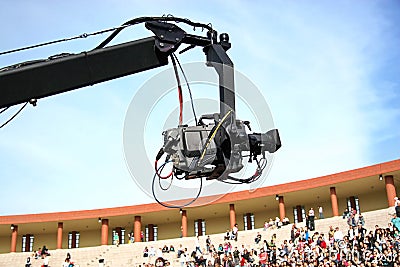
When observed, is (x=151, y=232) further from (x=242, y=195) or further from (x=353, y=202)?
(x=353, y=202)

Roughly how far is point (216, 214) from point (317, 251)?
19473mm

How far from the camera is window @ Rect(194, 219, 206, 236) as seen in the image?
146 ft

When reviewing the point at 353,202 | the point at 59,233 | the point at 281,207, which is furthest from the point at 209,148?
the point at 59,233

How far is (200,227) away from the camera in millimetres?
44656

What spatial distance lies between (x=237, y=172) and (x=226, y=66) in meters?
1.16

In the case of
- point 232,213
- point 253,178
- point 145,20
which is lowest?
point 253,178

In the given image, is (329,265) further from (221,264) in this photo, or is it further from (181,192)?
(181,192)

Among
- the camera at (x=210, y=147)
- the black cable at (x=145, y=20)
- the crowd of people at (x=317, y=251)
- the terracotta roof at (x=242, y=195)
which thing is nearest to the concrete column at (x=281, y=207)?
the terracotta roof at (x=242, y=195)

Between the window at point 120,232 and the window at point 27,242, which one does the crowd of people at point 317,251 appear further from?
the window at point 27,242

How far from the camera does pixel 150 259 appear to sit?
115 feet

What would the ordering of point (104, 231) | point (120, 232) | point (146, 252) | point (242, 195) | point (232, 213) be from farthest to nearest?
1. point (120, 232)
2. point (104, 231)
3. point (232, 213)
4. point (242, 195)
5. point (146, 252)

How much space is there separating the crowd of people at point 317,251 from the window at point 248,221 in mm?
8836

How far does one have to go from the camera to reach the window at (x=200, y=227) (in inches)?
1750

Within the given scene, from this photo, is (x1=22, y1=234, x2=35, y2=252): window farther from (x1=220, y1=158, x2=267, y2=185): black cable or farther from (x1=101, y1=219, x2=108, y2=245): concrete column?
(x1=220, y1=158, x2=267, y2=185): black cable
